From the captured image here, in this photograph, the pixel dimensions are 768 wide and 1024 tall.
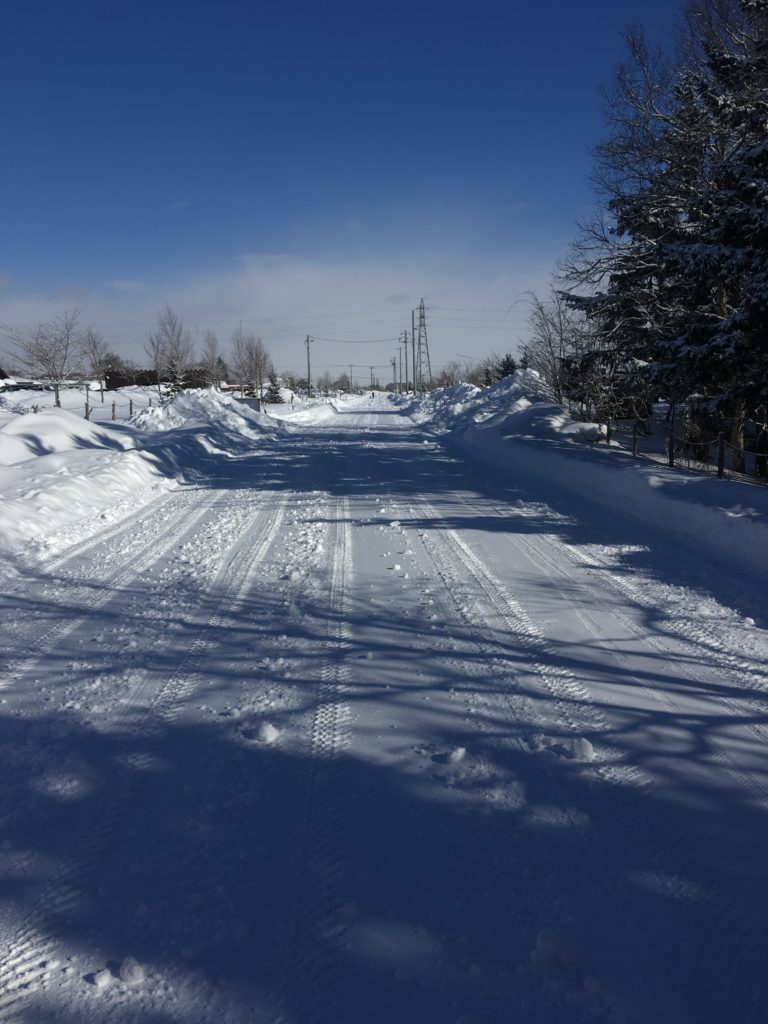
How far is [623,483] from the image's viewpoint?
407 inches

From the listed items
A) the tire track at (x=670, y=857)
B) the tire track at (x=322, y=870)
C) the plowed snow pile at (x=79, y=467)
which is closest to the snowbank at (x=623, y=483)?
the tire track at (x=670, y=857)

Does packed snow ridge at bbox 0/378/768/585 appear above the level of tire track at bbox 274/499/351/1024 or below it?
above

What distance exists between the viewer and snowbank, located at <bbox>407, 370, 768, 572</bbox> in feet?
24.1

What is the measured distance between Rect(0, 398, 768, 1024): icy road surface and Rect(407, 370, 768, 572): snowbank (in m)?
1.30

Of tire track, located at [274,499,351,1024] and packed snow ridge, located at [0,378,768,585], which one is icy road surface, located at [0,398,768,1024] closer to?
tire track, located at [274,499,351,1024]

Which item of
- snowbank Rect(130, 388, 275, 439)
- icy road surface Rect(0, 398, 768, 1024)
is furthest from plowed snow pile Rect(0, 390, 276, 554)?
icy road surface Rect(0, 398, 768, 1024)

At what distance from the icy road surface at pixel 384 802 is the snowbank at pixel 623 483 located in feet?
4.28

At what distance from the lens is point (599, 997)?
216 cm

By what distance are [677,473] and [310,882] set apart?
31.8 ft

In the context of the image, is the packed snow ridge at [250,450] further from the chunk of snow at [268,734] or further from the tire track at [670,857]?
the chunk of snow at [268,734]

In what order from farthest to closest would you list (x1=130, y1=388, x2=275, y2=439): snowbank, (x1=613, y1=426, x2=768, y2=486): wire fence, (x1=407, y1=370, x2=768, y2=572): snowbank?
(x1=130, y1=388, x2=275, y2=439): snowbank → (x1=613, y1=426, x2=768, y2=486): wire fence → (x1=407, y1=370, x2=768, y2=572): snowbank

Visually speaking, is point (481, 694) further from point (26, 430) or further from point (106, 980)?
point (26, 430)

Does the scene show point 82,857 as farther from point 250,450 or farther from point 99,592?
point 250,450

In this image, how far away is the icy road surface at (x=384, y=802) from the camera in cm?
222
